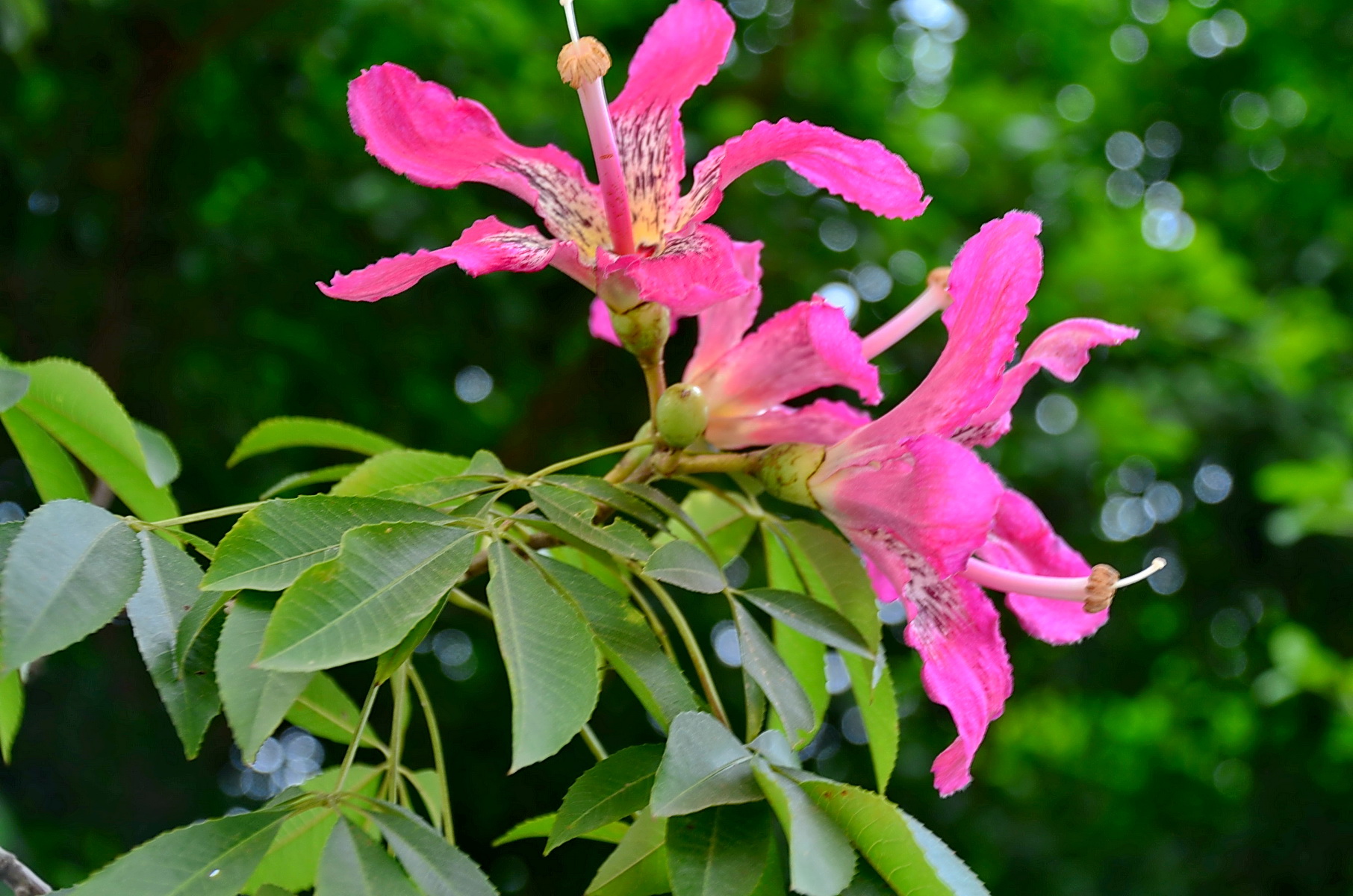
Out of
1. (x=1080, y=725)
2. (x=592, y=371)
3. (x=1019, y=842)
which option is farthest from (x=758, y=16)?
(x=1080, y=725)

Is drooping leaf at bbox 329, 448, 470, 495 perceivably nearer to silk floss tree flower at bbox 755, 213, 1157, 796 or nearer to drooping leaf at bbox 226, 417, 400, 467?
drooping leaf at bbox 226, 417, 400, 467

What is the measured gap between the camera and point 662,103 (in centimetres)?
77

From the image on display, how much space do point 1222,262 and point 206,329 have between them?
2.26 meters

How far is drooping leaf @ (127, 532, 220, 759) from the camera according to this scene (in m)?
0.52

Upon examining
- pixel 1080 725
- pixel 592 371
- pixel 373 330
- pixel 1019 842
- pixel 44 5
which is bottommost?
pixel 1080 725

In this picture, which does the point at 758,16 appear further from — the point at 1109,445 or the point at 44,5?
the point at 44,5

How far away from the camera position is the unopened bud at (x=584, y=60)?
0.68 m

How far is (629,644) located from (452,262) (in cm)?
23

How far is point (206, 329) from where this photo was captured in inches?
91.7

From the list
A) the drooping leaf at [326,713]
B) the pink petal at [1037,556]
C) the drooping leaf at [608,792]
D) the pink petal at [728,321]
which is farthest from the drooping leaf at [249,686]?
the pink petal at [1037,556]

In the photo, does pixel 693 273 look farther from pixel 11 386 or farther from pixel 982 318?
pixel 11 386

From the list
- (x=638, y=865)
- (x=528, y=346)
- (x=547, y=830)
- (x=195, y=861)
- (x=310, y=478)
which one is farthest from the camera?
(x=528, y=346)

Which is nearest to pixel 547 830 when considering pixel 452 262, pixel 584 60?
pixel 452 262

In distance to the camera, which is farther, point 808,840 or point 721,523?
point 721,523
